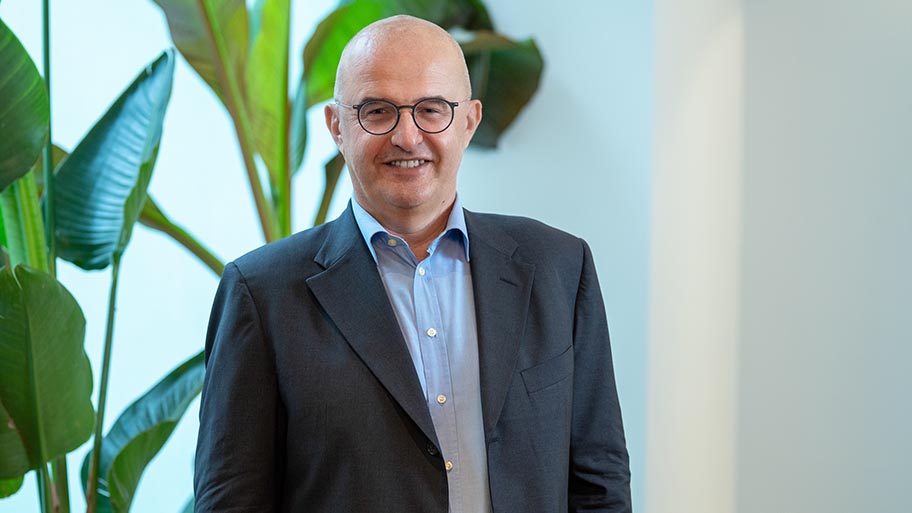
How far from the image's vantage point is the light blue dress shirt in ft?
4.70

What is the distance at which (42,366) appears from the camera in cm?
176

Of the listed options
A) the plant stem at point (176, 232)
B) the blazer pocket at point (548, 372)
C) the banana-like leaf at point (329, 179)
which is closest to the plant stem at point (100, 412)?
the plant stem at point (176, 232)

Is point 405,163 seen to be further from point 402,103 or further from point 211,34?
point 211,34

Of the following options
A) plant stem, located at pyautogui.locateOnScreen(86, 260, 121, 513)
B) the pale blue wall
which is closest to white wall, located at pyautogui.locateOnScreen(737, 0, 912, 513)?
the pale blue wall

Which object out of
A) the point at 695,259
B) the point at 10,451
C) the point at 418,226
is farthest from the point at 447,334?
the point at 695,259

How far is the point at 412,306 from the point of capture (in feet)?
4.91

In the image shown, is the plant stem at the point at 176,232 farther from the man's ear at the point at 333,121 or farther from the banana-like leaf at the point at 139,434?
the man's ear at the point at 333,121

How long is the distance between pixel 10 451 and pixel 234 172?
1.35 meters

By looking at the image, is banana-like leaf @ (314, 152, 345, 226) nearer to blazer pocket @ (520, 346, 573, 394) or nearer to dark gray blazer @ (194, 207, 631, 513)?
dark gray blazer @ (194, 207, 631, 513)

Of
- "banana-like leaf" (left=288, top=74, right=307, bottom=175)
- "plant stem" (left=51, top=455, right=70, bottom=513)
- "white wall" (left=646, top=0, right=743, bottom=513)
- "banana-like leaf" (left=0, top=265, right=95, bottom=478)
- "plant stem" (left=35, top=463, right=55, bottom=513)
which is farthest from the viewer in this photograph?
"banana-like leaf" (left=288, top=74, right=307, bottom=175)

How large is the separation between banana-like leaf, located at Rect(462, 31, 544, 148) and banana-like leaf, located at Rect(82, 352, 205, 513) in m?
0.99

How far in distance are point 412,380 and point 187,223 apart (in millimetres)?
1705

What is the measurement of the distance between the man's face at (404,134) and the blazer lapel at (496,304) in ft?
0.45

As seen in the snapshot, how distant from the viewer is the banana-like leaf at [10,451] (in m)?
1.79
